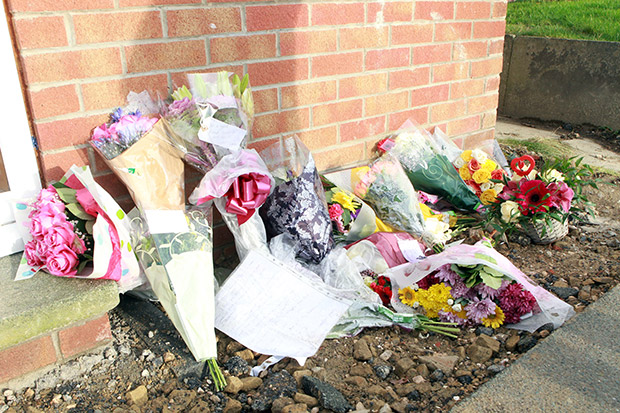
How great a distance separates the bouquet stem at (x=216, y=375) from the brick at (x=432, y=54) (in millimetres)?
2146

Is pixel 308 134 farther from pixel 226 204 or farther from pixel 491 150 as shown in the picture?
pixel 491 150

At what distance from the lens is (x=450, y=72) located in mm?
3537

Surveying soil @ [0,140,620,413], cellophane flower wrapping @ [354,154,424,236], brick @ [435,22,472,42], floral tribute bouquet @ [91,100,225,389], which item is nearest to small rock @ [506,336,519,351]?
soil @ [0,140,620,413]

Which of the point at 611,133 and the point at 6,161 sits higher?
the point at 6,161

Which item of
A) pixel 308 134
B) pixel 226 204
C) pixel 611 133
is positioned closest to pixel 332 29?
pixel 308 134

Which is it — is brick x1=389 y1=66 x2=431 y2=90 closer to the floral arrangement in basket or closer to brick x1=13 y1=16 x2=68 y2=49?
the floral arrangement in basket

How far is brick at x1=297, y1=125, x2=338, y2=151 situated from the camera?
287 centimetres

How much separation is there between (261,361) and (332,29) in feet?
5.46

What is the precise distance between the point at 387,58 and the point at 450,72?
0.63 m

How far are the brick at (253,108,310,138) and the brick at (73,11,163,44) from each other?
0.63 metres

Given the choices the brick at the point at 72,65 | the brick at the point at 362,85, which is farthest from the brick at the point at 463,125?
the brick at the point at 72,65

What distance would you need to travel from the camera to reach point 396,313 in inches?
88.1

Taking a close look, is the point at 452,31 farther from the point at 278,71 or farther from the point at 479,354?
the point at 479,354

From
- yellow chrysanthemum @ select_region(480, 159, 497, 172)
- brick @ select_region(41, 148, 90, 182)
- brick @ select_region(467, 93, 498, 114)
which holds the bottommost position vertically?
yellow chrysanthemum @ select_region(480, 159, 497, 172)
